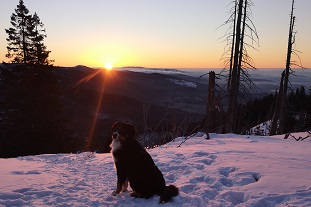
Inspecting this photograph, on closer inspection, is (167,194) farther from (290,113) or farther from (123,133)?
(290,113)

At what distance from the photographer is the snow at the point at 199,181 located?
15.9 feet

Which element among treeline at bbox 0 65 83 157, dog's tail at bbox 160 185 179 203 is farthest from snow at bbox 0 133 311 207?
treeline at bbox 0 65 83 157

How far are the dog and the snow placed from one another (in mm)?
137

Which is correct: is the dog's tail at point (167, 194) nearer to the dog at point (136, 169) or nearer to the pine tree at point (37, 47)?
the dog at point (136, 169)

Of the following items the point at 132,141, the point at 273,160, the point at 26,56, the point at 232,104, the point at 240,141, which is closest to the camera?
the point at 132,141

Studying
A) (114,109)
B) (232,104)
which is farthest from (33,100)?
(114,109)

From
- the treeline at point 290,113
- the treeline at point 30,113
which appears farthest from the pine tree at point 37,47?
the treeline at point 290,113

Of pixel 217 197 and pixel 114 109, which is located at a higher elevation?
pixel 217 197

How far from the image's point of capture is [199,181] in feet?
19.6

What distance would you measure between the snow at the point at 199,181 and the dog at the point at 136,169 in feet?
0.45

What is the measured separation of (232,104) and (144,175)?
1425 centimetres

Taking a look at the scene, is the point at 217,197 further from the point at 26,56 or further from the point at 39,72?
the point at 26,56

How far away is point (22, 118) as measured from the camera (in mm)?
28125

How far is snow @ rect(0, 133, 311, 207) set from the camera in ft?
15.9
